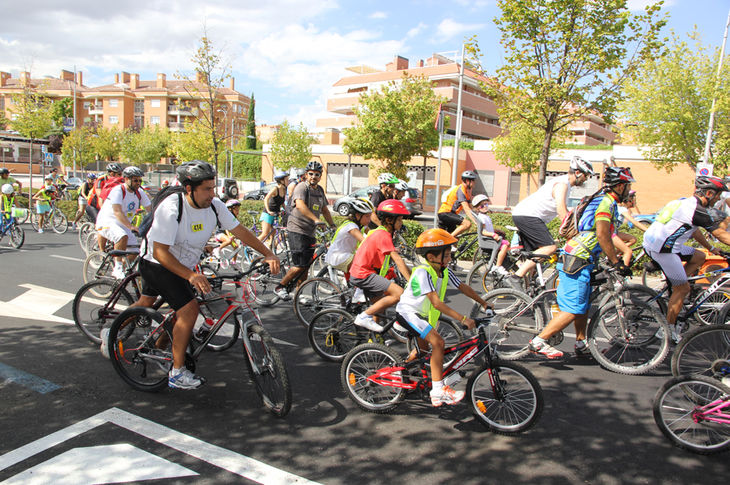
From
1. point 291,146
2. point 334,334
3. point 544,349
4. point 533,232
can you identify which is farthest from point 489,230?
point 291,146

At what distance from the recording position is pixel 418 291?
3.88m

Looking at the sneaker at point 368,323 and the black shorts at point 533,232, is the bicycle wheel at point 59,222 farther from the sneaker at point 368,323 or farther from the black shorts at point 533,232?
the black shorts at point 533,232

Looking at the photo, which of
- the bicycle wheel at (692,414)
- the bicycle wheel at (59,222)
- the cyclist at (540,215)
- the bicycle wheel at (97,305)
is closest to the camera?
the bicycle wheel at (692,414)

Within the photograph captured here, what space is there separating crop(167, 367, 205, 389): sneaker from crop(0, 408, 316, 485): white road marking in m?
0.35

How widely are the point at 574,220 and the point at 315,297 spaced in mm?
3100

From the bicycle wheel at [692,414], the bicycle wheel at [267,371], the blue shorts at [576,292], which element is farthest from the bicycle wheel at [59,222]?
the bicycle wheel at [692,414]

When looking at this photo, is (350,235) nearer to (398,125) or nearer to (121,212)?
(121,212)

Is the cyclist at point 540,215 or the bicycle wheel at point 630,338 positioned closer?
the bicycle wheel at point 630,338

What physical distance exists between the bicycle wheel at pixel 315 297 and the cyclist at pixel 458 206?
3.27 m

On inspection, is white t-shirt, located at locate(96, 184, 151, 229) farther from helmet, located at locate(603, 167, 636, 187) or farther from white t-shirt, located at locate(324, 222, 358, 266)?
helmet, located at locate(603, 167, 636, 187)

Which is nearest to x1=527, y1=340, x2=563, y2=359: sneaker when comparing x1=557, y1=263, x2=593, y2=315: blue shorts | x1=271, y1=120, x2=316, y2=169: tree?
x1=557, y1=263, x2=593, y2=315: blue shorts

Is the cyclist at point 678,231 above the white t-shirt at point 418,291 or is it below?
above

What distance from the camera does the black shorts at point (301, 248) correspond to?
6.99 metres

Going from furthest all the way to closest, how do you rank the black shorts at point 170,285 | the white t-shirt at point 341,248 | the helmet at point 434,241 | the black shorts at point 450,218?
the black shorts at point 450,218 < the white t-shirt at point 341,248 < the black shorts at point 170,285 < the helmet at point 434,241
